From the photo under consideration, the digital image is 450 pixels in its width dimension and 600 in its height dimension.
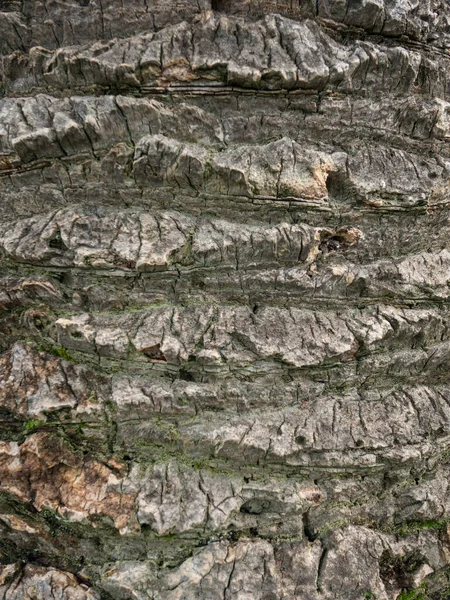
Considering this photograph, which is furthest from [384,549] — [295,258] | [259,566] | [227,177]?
[227,177]

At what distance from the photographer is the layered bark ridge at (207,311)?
3547 millimetres

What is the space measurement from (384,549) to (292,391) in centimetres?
163

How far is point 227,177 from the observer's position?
145 inches

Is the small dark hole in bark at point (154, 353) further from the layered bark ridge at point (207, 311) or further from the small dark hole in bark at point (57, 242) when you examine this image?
the small dark hole in bark at point (57, 242)

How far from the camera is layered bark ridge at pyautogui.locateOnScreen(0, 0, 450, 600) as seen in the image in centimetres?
355

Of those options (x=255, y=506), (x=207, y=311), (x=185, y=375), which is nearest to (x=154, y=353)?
(x=185, y=375)

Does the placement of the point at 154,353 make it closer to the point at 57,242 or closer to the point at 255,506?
the point at 57,242

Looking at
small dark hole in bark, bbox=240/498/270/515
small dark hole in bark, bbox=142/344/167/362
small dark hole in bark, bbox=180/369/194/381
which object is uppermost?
small dark hole in bark, bbox=142/344/167/362

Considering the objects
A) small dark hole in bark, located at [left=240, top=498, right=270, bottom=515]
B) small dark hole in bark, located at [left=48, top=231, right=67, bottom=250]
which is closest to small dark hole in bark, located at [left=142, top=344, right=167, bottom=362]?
small dark hole in bark, located at [left=48, top=231, right=67, bottom=250]

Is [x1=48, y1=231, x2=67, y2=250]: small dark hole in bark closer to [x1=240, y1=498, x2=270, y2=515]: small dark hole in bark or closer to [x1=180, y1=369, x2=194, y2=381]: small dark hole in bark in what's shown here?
[x1=180, y1=369, x2=194, y2=381]: small dark hole in bark

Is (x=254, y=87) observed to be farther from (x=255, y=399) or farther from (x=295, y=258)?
(x=255, y=399)

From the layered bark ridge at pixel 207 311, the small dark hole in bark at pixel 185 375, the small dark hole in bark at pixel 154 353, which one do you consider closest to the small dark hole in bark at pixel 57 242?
the layered bark ridge at pixel 207 311

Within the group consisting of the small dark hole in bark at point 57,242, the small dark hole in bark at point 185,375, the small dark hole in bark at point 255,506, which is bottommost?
the small dark hole in bark at point 255,506

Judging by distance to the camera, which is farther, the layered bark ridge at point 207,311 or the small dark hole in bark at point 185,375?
the small dark hole in bark at point 185,375
